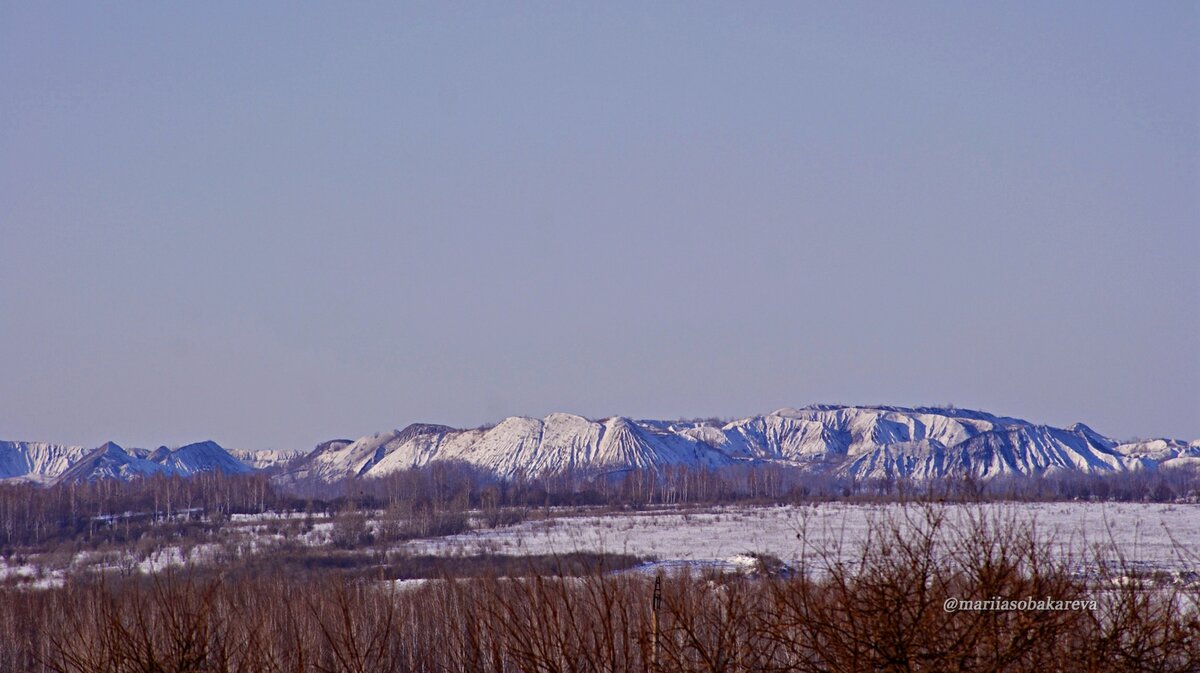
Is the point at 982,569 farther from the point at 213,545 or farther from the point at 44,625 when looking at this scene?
the point at 213,545

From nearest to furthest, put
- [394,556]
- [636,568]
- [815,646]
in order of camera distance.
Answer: [815,646] → [636,568] → [394,556]

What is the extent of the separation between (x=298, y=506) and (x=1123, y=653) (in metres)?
106

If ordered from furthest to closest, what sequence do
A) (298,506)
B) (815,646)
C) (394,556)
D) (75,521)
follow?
1. (298,506)
2. (75,521)
3. (394,556)
4. (815,646)

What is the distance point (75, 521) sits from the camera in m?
89.8

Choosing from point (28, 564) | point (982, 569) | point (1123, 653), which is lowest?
point (28, 564)

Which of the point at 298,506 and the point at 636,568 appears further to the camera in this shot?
the point at 298,506

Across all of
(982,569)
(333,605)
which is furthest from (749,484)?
(982,569)

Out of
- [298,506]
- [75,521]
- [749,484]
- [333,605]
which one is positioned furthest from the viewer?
[749,484]

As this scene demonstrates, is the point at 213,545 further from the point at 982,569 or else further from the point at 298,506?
the point at 982,569

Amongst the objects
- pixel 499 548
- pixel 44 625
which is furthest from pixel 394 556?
pixel 44 625

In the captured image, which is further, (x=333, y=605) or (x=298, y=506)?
(x=298, y=506)

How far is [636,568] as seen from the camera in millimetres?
A: 49281

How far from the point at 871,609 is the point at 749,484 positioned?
447 feet

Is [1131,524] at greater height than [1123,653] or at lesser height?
lesser
